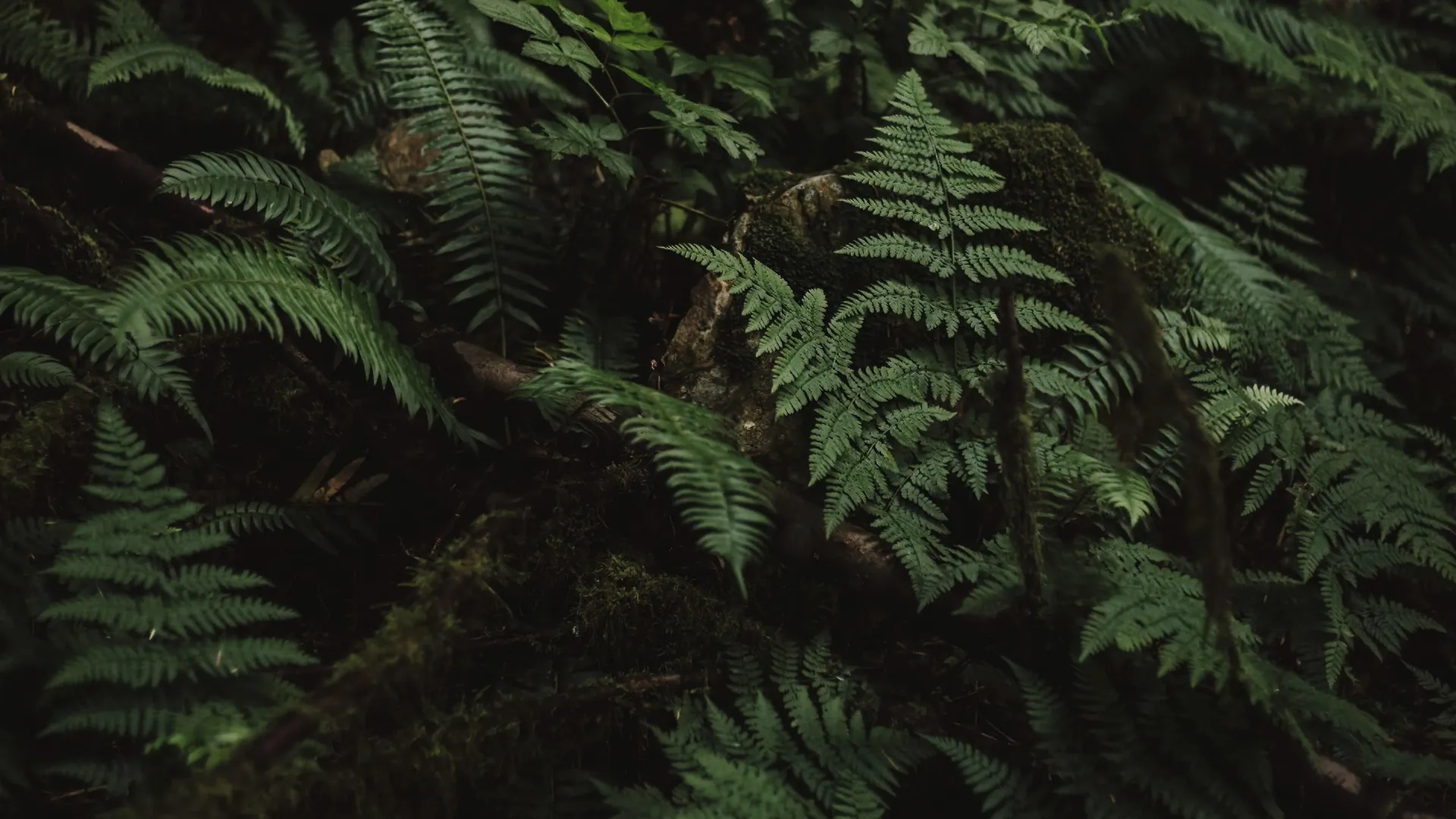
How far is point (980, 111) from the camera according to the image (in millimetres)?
3852

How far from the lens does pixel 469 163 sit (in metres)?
3.01

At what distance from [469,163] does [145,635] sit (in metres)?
1.78

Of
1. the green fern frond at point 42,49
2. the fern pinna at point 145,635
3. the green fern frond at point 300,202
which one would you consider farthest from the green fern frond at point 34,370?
the green fern frond at point 42,49

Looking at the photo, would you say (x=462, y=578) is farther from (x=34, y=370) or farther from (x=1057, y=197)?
(x=1057, y=197)

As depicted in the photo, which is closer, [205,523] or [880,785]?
[880,785]

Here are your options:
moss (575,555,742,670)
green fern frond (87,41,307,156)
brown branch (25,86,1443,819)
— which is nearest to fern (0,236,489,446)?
brown branch (25,86,1443,819)

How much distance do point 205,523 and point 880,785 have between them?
1.97 metres

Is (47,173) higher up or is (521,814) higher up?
(47,173)

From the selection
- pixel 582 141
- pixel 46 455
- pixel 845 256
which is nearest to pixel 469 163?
pixel 582 141

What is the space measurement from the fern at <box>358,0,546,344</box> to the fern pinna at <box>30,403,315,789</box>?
3.75 feet

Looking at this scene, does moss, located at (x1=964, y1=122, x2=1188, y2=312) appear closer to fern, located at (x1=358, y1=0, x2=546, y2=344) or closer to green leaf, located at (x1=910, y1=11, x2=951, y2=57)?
green leaf, located at (x1=910, y1=11, x2=951, y2=57)

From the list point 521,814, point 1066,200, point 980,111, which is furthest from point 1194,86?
point 521,814

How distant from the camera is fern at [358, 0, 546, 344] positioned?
117 inches

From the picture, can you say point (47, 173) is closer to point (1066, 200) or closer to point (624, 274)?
point (624, 274)
